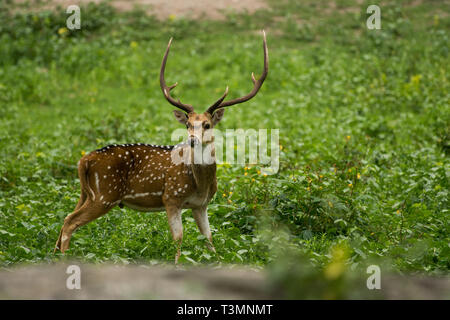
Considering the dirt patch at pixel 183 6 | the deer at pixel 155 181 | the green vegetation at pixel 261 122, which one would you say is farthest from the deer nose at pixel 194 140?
the dirt patch at pixel 183 6

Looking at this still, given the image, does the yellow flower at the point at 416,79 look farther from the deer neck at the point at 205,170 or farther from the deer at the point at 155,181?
the deer neck at the point at 205,170

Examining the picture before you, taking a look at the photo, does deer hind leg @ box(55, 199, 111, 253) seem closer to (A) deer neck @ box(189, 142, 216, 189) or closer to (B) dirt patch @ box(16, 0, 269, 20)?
(A) deer neck @ box(189, 142, 216, 189)

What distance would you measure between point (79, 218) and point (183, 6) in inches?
503

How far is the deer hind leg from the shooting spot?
7.29m

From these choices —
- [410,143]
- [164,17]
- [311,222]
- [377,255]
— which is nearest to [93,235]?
[311,222]

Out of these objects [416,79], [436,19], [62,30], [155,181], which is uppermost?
[436,19]

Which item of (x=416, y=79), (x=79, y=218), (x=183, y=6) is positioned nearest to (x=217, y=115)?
(x=79, y=218)

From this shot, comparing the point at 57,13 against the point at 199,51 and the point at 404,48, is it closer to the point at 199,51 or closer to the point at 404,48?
the point at 199,51

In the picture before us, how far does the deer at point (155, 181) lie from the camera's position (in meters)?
7.39

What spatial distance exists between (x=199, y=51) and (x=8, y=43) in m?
5.06

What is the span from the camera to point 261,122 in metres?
13.3

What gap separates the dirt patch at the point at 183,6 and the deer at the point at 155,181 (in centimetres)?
1157

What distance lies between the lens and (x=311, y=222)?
790cm

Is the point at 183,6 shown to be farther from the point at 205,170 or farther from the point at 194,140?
the point at 194,140
